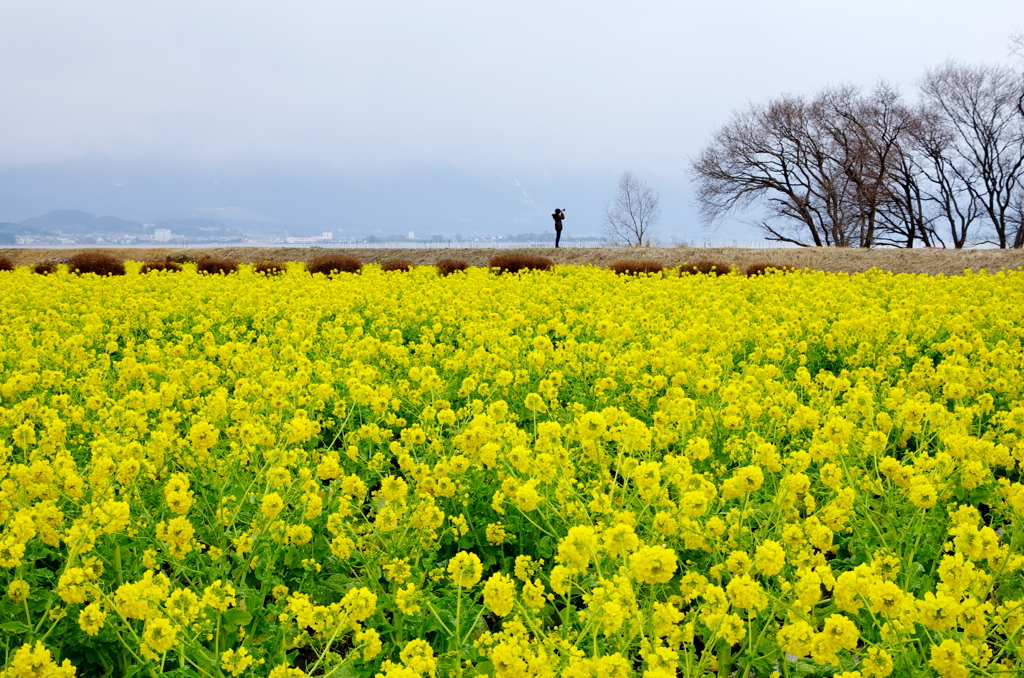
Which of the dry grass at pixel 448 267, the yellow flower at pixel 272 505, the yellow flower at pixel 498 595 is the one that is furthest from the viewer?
the dry grass at pixel 448 267

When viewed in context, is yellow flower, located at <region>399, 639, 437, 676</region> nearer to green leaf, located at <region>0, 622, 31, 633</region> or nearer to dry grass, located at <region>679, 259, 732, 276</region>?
green leaf, located at <region>0, 622, 31, 633</region>

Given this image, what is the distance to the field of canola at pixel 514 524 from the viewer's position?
2154 millimetres

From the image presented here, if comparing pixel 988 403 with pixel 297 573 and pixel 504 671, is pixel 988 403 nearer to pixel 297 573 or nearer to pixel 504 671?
pixel 504 671

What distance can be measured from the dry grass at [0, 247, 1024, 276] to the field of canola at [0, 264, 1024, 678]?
1623 cm

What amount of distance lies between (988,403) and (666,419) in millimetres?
1948

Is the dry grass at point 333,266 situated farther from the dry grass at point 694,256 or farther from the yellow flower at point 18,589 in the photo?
the yellow flower at point 18,589

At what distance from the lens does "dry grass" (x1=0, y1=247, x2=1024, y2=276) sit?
66.7 ft

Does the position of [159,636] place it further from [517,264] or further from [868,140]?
[868,140]

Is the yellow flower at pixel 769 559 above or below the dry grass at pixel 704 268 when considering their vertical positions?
below

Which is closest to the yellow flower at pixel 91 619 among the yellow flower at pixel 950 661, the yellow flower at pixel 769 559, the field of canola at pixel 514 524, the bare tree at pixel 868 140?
the field of canola at pixel 514 524

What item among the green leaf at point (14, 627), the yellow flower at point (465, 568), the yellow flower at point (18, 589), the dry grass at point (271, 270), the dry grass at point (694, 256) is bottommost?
the green leaf at point (14, 627)

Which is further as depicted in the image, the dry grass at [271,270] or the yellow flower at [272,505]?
the dry grass at [271,270]

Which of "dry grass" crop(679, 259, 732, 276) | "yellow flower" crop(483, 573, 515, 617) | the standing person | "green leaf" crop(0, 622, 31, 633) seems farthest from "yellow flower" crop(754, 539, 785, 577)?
the standing person

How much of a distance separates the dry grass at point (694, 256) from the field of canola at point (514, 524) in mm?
16229
